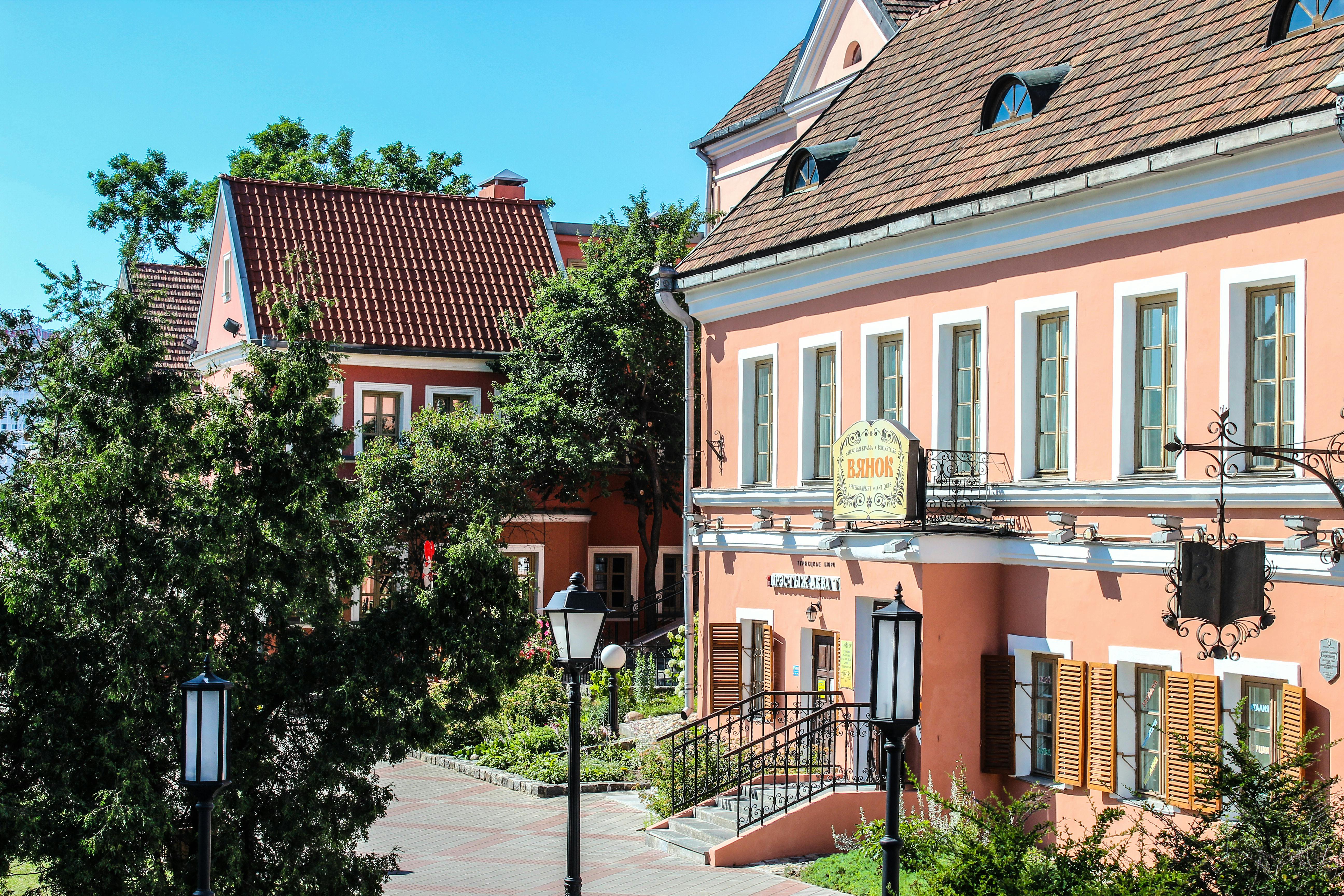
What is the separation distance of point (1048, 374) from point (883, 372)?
9.65ft

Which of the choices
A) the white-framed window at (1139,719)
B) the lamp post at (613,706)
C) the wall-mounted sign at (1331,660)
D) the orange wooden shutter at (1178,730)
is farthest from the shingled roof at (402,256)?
the wall-mounted sign at (1331,660)

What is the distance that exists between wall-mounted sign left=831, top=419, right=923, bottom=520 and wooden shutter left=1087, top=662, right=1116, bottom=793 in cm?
267

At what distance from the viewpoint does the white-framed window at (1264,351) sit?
42.8 ft

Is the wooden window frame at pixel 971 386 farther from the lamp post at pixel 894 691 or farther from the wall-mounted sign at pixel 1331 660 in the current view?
the lamp post at pixel 894 691

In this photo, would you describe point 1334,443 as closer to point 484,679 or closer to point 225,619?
point 484,679

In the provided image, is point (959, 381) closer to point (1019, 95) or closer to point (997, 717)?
point (1019, 95)

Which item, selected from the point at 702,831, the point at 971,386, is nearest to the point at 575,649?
the point at 702,831

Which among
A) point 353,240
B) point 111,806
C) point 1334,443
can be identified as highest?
point 353,240

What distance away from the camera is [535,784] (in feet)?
68.5

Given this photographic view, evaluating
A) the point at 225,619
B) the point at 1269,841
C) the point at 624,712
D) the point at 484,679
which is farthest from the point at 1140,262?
the point at 624,712

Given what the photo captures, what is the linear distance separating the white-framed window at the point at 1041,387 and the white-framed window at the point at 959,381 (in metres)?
0.64

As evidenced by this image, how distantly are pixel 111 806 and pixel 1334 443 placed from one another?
33.3 ft

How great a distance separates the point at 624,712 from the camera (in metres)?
25.8

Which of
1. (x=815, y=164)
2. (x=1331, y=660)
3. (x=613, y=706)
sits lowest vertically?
(x=613, y=706)
